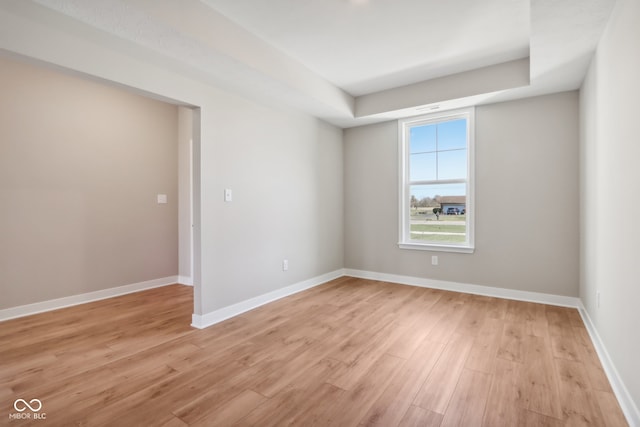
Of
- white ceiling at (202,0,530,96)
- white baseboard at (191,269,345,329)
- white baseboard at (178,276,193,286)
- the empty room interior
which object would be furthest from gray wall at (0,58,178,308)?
white ceiling at (202,0,530,96)

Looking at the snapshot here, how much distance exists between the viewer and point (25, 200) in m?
3.25

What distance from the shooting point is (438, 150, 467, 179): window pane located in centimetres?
414

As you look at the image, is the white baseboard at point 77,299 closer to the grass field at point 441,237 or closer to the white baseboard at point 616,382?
the grass field at point 441,237

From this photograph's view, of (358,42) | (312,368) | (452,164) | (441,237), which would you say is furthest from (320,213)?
(312,368)

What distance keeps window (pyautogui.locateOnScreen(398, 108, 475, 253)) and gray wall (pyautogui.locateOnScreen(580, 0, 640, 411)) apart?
137 cm

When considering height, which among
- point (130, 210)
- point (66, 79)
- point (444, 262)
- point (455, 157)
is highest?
point (66, 79)

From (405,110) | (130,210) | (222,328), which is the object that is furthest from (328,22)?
(130,210)

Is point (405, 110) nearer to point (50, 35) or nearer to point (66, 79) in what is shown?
point (50, 35)

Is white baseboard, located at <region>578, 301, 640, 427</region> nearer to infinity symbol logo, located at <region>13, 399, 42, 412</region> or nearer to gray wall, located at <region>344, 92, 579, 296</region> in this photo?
gray wall, located at <region>344, 92, 579, 296</region>

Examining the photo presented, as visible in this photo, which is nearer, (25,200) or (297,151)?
(25,200)

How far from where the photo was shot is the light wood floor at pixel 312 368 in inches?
66.9

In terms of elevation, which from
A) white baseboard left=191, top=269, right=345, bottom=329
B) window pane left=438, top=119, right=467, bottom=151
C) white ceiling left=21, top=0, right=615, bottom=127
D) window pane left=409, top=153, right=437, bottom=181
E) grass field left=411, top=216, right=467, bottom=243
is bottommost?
white baseboard left=191, top=269, right=345, bottom=329

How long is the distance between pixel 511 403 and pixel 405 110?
3337 millimetres

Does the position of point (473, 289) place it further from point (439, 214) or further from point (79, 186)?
point (79, 186)
